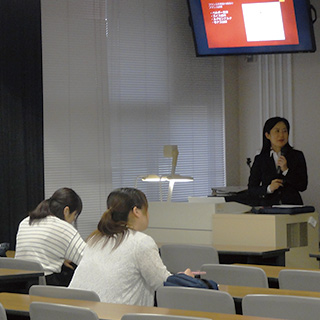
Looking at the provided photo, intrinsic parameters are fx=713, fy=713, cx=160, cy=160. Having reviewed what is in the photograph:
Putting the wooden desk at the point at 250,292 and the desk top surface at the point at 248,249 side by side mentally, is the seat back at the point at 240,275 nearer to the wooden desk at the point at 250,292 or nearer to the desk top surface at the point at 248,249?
the wooden desk at the point at 250,292

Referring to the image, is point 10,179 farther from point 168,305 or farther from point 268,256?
point 168,305

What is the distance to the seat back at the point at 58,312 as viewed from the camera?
8.87 ft

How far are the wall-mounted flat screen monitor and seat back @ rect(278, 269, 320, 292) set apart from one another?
3.90 metres

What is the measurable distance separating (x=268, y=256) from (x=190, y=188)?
117 inches

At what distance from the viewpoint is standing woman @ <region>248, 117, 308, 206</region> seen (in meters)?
6.26

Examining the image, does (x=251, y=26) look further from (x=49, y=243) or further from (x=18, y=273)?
(x=18, y=273)

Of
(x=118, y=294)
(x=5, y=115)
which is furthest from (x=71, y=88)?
(x=118, y=294)

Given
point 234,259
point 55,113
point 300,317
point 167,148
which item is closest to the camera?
point 300,317

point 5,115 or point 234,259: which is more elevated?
point 5,115

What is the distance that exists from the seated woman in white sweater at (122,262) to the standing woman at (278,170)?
111 inches

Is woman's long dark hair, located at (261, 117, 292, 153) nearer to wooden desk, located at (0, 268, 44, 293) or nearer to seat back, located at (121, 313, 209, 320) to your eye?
wooden desk, located at (0, 268, 44, 293)

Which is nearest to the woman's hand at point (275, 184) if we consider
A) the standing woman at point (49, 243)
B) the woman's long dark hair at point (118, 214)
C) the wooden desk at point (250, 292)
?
the standing woman at point (49, 243)

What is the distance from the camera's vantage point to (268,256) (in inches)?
207

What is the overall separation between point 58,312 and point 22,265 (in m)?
1.93
